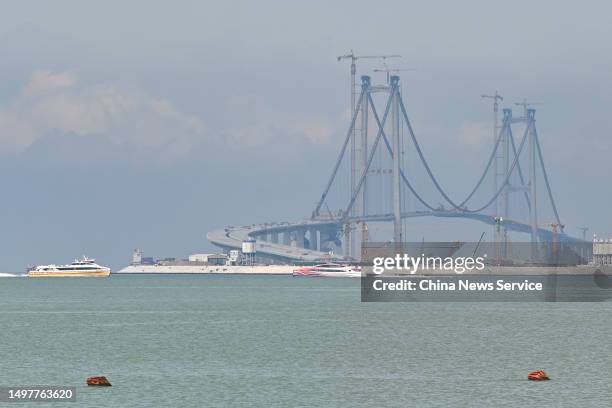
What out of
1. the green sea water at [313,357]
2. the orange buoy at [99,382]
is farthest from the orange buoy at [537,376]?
the orange buoy at [99,382]

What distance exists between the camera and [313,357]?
50.0 m

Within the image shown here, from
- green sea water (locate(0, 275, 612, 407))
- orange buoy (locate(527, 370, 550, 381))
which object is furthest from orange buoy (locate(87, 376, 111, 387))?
orange buoy (locate(527, 370, 550, 381))

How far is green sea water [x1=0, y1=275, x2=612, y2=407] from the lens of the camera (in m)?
38.7

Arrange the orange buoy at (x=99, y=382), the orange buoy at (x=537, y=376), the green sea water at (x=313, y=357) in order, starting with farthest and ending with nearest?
the orange buoy at (x=537, y=376) < the orange buoy at (x=99, y=382) < the green sea water at (x=313, y=357)

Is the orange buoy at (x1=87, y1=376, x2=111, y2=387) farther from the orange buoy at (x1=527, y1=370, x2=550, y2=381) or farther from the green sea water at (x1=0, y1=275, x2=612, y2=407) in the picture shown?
the orange buoy at (x1=527, y1=370, x2=550, y2=381)

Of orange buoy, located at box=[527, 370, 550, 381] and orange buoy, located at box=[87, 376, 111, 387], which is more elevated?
orange buoy, located at box=[87, 376, 111, 387]

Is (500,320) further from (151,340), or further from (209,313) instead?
(151,340)

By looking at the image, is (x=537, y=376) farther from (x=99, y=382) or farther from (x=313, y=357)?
(x=99, y=382)

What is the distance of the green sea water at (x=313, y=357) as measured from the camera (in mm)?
38656

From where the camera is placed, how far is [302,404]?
121ft

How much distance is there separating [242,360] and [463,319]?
29.9m

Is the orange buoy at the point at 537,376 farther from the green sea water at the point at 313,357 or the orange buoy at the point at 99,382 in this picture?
the orange buoy at the point at 99,382

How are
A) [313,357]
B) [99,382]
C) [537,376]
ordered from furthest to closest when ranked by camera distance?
[313,357] < [537,376] < [99,382]

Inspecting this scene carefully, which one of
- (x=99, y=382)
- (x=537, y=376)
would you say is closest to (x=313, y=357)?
(x=537, y=376)
